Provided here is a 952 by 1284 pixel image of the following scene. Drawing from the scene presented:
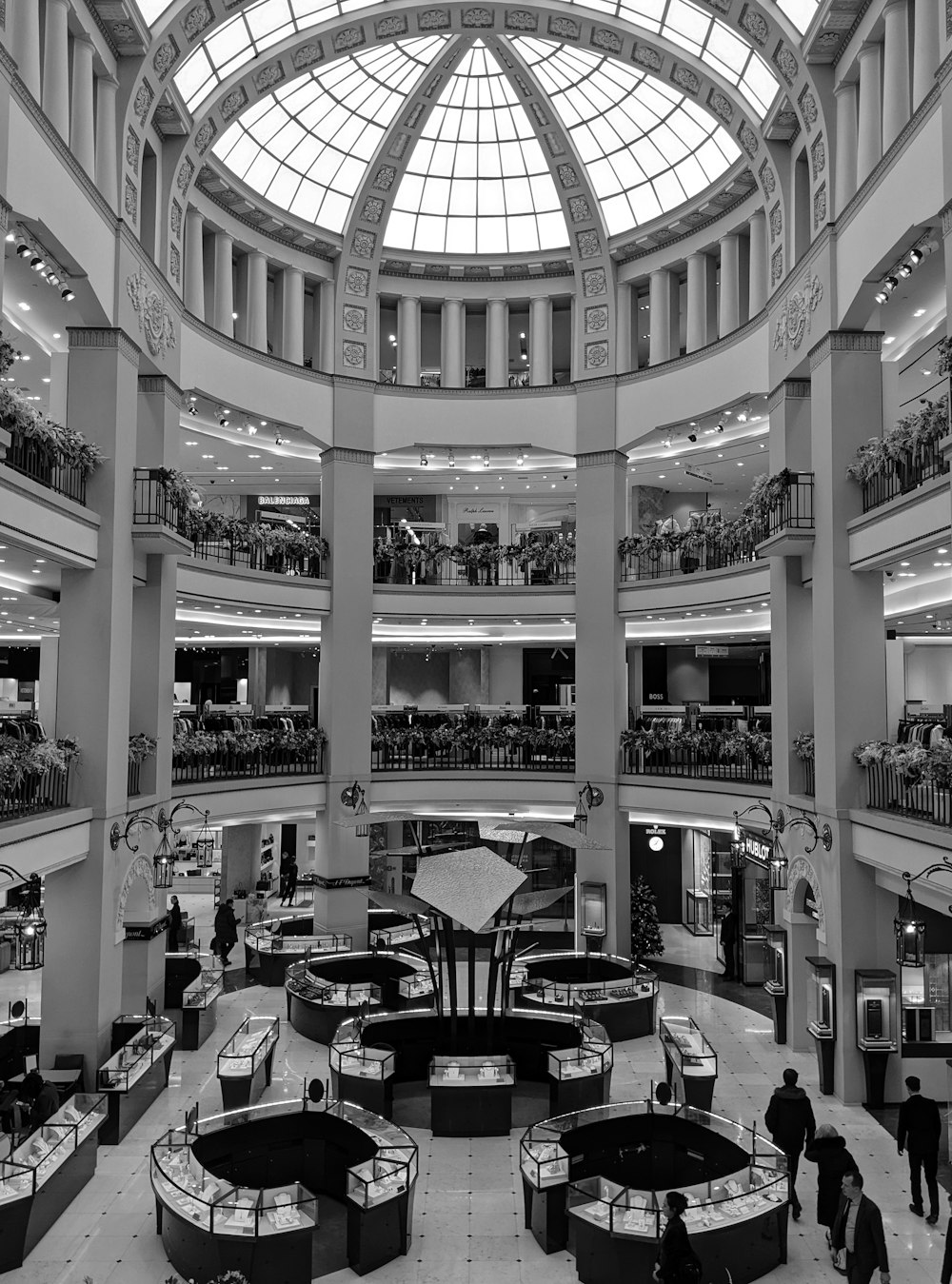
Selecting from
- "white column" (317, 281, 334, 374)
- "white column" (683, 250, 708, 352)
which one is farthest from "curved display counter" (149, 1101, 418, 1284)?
"white column" (683, 250, 708, 352)

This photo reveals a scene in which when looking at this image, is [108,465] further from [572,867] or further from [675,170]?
[572,867]

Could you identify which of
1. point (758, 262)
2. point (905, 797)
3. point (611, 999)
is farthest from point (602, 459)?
point (905, 797)

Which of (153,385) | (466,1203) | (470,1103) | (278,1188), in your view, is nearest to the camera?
(278,1188)

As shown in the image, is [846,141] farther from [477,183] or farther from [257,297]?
[257,297]

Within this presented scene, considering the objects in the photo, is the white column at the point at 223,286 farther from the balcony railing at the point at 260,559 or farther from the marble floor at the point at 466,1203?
the marble floor at the point at 466,1203

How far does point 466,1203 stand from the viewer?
40.1 feet

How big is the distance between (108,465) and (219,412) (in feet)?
23.6

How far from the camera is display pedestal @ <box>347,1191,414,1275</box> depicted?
1052 cm

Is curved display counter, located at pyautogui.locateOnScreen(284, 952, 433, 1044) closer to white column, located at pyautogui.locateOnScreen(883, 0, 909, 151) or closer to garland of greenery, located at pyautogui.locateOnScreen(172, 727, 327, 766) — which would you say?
garland of greenery, located at pyautogui.locateOnScreen(172, 727, 327, 766)

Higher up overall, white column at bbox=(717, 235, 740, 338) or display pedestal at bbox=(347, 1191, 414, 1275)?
white column at bbox=(717, 235, 740, 338)

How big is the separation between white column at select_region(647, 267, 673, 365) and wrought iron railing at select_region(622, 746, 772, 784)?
9.31 m

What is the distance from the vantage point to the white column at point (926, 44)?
1315 cm

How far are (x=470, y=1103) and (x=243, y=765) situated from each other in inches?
389

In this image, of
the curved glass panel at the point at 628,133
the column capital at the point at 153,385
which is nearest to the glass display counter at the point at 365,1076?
the column capital at the point at 153,385
